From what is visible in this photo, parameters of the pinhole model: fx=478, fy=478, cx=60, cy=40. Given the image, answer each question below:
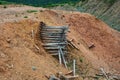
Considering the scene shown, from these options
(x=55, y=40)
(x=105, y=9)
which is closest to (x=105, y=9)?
(x=105, y=9)

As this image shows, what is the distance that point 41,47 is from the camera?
32.5 metres

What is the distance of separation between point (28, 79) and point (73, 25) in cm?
1343

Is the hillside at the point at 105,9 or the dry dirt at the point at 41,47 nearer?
the dry dirt at the point at 41,47

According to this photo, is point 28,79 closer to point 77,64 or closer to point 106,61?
point 77,64

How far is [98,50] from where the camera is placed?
38.7 metres

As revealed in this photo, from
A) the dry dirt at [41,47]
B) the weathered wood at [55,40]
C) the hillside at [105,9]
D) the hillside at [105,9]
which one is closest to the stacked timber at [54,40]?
the weathered wood at [55,40]

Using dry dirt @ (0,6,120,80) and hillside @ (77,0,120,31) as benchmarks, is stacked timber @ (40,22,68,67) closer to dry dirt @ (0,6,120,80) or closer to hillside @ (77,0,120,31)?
dry dirt @ (0,6,120,80)

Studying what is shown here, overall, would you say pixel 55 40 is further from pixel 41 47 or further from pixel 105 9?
pixel 105 9

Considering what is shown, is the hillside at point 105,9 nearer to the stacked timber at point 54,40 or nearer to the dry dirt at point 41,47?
the dry dirt at point 41,47

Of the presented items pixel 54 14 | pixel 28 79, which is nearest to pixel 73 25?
pixel 54 14

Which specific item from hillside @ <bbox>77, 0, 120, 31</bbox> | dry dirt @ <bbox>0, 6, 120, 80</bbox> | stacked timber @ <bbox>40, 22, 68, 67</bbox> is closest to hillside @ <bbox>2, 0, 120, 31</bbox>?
hillside @ <bbox>77, 0, 120, 31</bbox>

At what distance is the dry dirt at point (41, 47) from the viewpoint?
94.7 feet

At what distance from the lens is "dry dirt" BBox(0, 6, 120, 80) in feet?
94.7

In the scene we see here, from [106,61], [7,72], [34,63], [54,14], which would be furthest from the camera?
[54,14]
